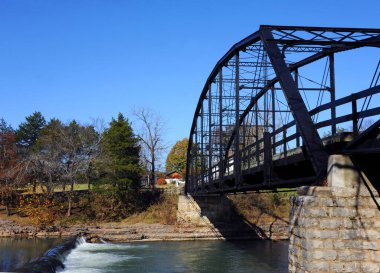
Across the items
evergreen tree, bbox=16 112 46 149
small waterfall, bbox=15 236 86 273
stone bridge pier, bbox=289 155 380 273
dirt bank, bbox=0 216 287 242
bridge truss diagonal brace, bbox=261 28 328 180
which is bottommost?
small waterfall, bbox=15 236 86 273

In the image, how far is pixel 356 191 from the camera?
8.51 meters

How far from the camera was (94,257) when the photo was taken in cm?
2670

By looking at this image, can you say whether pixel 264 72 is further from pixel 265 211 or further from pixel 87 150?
pixel 87 150

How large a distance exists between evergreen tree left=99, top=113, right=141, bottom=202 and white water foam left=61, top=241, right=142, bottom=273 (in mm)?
11213

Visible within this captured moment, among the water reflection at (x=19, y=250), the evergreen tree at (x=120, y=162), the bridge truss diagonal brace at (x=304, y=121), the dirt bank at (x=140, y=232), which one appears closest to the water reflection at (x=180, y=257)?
the water reflection at (x=19, y=250)

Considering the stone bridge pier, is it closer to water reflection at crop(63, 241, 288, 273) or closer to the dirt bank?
water reflection at crop(63, 241, 288, 273)

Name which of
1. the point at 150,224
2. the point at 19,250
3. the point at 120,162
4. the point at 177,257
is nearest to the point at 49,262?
the point at 177,257

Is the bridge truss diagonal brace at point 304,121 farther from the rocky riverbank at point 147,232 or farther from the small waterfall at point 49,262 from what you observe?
the rocky riverbank at point 147,232

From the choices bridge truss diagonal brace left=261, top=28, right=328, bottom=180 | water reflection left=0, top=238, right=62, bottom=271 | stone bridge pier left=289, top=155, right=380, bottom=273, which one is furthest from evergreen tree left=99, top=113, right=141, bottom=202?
stone bridge pier left=289, top=155, right=380, bottom=273

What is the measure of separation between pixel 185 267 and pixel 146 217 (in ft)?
71.3

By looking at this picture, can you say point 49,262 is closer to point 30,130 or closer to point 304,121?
point 304,121

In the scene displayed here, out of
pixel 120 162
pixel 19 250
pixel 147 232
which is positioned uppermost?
pixel 120 162

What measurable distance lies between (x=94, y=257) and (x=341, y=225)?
69.0 ft

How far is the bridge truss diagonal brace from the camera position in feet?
30.9
